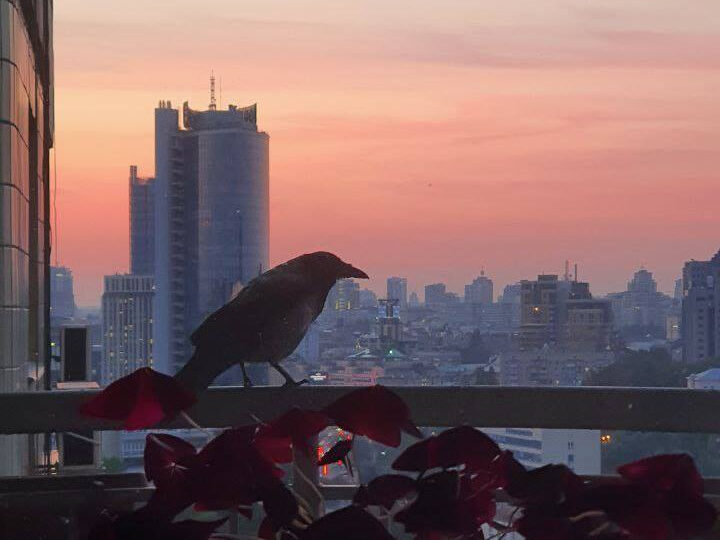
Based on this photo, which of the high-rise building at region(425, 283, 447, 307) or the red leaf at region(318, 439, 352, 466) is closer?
the red leaf at region(318, 439, 352, 466)

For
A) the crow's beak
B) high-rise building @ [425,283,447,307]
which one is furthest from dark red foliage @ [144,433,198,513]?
high-rise building @ [425,283,447,307]

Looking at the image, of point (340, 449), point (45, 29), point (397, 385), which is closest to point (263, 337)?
point (397, 385)

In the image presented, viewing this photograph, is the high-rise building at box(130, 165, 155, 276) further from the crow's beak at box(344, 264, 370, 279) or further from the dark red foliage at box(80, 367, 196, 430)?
the dark red foliage at box(80, 367, 196, 430)

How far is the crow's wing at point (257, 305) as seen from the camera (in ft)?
6.44

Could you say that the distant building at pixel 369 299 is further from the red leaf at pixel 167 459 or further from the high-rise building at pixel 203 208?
the red leaf at pixel 167 459

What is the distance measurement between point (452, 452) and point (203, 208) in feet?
27.3

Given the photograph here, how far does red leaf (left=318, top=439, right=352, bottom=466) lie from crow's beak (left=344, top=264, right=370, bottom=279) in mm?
1618

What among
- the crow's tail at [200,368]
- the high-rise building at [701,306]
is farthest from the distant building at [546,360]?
the crow's tail at [200,368]

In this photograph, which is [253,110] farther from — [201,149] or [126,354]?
[126,354]

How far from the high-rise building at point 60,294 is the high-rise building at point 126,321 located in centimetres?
36

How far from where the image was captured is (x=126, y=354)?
28.6ft

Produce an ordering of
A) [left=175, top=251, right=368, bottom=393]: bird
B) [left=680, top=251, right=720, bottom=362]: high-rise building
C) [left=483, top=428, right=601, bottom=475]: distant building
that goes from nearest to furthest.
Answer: [left=483, top=428, right=601, bottom=475]: distant building → [left=175, top=251, right=368, bottom=393]: bird → [left=680, top=251, right=720, bottom=362]: high-rise building

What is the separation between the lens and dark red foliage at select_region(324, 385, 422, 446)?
19.1 inches

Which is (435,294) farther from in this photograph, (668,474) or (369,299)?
(668,474)
